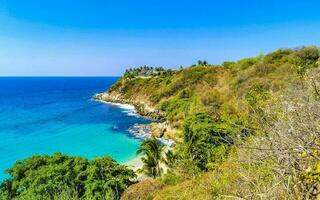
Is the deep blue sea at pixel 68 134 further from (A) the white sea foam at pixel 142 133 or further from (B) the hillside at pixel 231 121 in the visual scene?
(B) the hillside at pixel 231 121

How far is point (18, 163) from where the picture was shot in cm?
2488

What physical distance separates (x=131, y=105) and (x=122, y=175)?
60261 mm

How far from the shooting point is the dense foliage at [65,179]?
858 inches

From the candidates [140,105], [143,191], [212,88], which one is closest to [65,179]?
[143,191]

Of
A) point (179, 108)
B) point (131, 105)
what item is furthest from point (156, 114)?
point (131, 105)

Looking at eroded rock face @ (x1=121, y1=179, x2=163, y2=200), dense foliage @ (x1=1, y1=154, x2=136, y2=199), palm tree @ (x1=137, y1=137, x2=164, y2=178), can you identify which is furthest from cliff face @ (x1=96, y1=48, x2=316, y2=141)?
dense foliage @ (x1=1, y1=154, x2=136, y2=199)

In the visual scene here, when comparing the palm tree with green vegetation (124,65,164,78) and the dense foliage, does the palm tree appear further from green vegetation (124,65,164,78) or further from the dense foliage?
green vegetation (124,65,164,78)

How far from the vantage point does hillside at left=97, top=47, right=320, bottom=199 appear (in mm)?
5430

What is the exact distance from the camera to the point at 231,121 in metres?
16.1

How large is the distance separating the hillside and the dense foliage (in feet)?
9.06

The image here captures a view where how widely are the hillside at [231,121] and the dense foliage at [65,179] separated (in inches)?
109

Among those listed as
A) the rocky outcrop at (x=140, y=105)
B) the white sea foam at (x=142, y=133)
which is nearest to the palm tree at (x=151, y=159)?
the white sea foam at (x=142, y=133)

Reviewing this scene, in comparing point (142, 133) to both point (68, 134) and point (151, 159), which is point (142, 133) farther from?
point (151, 159)

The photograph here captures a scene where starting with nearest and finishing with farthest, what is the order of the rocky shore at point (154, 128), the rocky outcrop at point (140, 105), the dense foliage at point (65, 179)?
the dense foliage at point (65, 179), the rocky shore at point (154, 128), the rocky outcrop at point (140, 105)
